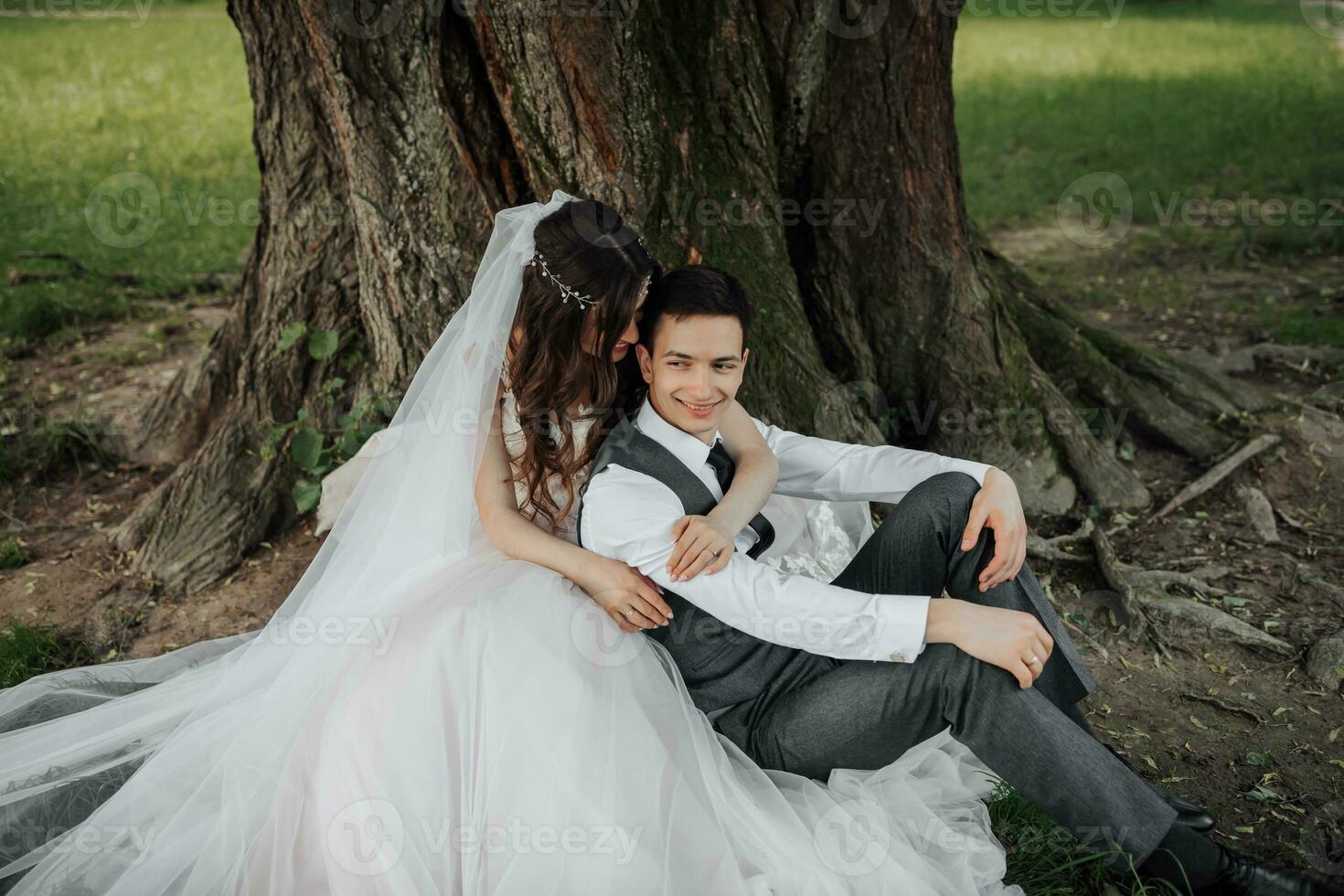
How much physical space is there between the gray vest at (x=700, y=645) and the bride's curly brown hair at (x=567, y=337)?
16 centimetres

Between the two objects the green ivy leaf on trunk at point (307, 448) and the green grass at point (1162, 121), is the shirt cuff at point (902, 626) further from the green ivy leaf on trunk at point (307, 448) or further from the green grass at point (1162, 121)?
the green grass at point (1162, 121)

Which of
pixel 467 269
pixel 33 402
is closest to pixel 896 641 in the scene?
pixel 467 269

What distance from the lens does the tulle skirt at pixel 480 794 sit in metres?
2.53

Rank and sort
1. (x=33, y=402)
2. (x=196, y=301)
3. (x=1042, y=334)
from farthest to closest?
(x=196, y=301) < (x=33, y=402) < (x=1042, y=334)

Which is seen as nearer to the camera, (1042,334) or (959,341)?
(959,341)

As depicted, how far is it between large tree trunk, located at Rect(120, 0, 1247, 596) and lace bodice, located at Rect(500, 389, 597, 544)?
103 centimetres

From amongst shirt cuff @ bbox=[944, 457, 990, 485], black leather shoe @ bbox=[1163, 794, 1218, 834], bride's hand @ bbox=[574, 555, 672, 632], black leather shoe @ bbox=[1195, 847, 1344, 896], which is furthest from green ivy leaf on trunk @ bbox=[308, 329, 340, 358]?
black leather shoe @ bbox=[1195, 847, 1344, 896]

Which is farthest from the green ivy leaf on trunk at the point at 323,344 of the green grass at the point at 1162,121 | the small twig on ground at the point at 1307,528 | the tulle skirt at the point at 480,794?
the green grass at the point at 1162,121

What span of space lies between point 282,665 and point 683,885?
129 centimetres

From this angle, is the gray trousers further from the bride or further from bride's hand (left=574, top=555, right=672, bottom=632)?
bride's hand (left=574, top=555, right=672, bottom=632)

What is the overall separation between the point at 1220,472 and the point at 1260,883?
245 cm

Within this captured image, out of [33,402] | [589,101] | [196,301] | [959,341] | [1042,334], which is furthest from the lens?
[196,301]

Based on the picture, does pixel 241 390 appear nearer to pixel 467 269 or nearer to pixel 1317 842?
pixel 467 269

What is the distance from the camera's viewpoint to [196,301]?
6.96 m
